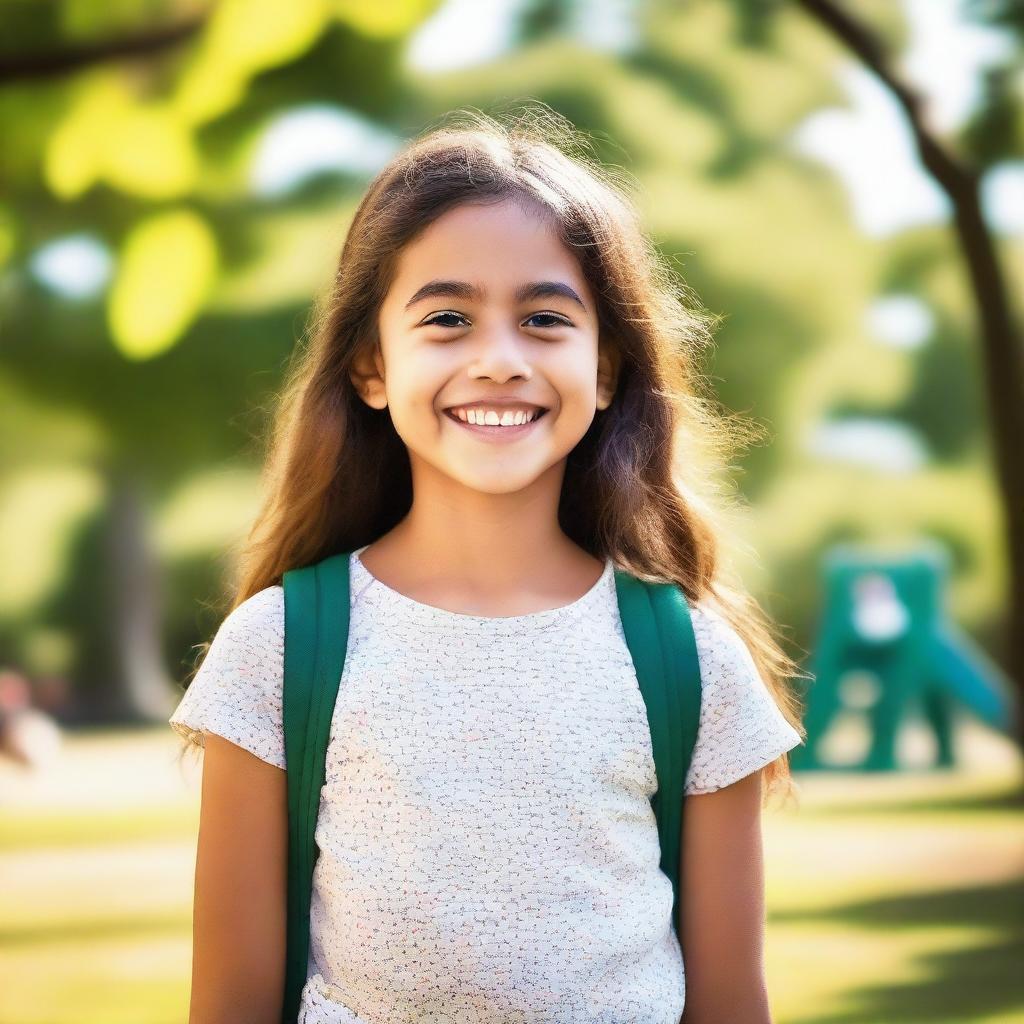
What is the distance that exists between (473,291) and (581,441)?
311 mm

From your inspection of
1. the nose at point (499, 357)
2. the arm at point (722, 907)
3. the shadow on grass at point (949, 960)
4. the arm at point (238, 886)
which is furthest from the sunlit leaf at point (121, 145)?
the shadow on grass at point (949, 960)

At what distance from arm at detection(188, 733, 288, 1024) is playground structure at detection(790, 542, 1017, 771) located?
524 centimetres

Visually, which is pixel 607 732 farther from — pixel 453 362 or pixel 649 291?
pixel 649 291

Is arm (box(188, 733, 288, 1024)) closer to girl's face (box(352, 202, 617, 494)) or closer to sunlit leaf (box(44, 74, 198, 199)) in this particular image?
girl's face (box(352, 202, 617, 494))

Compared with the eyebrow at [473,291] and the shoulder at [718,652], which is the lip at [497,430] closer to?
the eyebrow at [473,291]

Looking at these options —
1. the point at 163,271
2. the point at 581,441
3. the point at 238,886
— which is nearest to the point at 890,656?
the point at 163,271

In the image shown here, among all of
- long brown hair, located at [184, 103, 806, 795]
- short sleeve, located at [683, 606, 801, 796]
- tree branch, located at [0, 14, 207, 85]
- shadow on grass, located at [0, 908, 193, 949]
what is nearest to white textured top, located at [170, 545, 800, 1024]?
short sleeve, located at [683, 606, 801, 796]

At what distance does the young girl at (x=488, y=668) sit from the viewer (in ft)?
5.16

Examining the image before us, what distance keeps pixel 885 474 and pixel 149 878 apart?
7.16 meters

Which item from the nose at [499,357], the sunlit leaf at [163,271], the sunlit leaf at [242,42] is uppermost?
the sunlit leaf at [242,42]

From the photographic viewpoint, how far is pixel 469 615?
1.68 m

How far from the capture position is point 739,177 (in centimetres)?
1016

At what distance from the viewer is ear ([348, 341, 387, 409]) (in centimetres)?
181

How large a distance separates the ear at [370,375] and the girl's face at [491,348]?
0.10 meters
